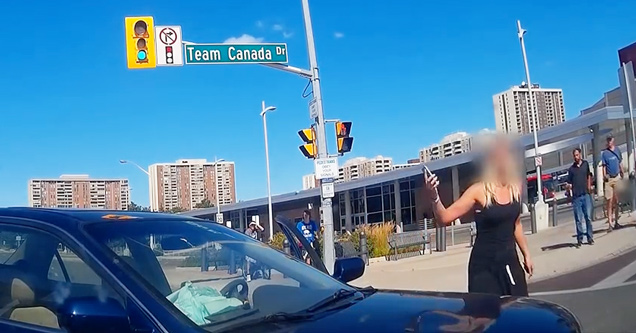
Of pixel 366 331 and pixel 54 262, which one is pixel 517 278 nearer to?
pixel 366 331

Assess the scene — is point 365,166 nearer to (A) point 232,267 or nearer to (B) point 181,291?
(A) point 232,267

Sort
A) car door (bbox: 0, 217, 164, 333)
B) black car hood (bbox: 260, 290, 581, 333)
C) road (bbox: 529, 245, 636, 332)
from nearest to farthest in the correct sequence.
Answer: black car hood (bbox: 260, 290, 581, 333) → car door (bbox: 0, 217, 164, 333) → road (bbox: 529, 245, 636, 332)

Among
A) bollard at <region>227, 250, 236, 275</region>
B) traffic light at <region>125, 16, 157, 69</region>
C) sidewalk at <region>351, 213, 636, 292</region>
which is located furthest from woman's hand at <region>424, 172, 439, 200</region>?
traffic light at <region>125, 16, 157, 69</region>

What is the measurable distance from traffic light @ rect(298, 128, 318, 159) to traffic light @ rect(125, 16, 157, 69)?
345 cm

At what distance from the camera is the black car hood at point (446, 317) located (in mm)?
2445

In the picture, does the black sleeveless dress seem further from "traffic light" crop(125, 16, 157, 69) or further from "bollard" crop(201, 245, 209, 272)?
"traffic light" crop(125, 16, 157, 69)

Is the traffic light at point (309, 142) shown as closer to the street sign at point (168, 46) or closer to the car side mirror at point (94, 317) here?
the street sign at point (168, 46)

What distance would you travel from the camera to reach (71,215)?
10.6 feet

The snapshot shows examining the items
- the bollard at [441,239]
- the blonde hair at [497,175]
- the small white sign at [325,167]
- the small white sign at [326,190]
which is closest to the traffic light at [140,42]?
the small white sign at [325,167]

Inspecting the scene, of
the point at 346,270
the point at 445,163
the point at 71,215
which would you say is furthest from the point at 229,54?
the point at 445,163

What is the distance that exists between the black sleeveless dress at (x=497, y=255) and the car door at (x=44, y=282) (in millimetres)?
2914

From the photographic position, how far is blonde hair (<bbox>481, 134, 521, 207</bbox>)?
480cm

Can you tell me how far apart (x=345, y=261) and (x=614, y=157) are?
10.7 m

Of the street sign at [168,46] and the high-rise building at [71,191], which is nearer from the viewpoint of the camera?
the street sign at [168,46]
